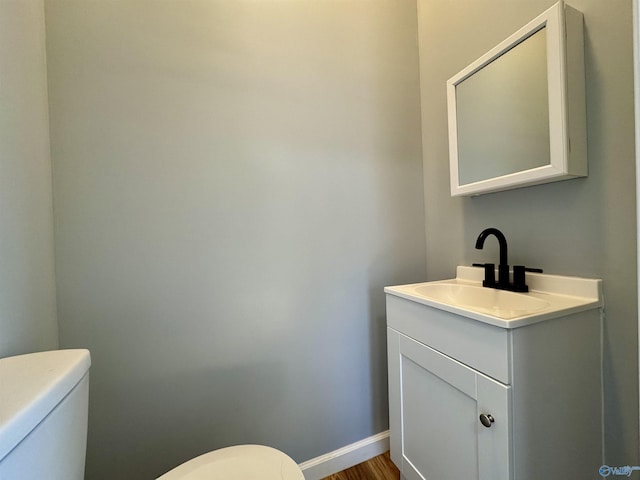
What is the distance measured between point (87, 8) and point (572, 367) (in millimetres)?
1893

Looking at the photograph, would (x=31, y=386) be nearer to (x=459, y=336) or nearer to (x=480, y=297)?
(x=459, y=336)

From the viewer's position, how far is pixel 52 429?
45cm

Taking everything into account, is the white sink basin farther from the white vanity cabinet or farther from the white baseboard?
the white baseboard

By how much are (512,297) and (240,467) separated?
1.03 m

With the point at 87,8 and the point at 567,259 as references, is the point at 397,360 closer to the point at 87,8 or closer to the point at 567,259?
the point at 567,259

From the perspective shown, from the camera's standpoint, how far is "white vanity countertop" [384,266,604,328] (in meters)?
0.64

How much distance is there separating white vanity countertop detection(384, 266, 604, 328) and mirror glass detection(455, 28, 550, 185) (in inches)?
16.2

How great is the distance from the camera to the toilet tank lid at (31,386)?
35 cm

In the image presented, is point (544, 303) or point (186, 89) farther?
point (186, 89)

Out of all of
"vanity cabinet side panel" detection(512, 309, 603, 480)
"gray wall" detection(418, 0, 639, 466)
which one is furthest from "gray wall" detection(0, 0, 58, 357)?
"gray wall" detection(418, 0, 639, 466)

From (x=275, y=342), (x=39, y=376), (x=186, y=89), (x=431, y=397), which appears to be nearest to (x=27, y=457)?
(x=39, y=376)

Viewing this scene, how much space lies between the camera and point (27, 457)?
380 millimetres

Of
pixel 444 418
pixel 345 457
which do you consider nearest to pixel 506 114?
pixel 444 418

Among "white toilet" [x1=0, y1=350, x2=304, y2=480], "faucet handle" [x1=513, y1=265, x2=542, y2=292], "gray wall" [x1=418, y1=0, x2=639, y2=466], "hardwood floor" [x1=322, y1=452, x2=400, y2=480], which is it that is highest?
"gray wall" [x1=418, y1=0, x2=639, y2=466]
